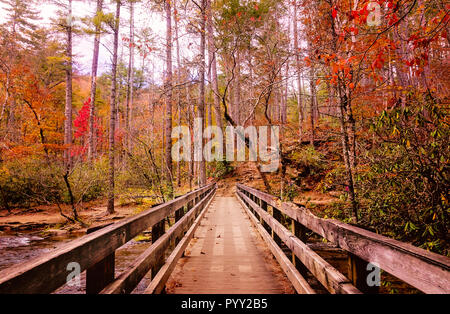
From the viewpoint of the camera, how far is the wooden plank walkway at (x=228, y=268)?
3.37 meters

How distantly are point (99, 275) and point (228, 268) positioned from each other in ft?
9.16

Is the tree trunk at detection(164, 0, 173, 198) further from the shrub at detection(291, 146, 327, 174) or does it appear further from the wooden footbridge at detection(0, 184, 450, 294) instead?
the wooden footbridge at detection(0, 184, 450, 294)

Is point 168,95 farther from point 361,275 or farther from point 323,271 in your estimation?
point 361,275

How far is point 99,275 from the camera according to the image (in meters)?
1.75

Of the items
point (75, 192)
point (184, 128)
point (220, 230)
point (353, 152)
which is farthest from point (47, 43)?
point (353, 152)

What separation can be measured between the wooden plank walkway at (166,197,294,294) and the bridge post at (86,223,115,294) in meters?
1.62

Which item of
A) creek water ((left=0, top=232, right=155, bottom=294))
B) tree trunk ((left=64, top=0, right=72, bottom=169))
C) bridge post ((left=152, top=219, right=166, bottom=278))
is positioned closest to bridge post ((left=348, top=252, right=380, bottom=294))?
bridge post ((left=152, top=219, right=166, bottom=278))

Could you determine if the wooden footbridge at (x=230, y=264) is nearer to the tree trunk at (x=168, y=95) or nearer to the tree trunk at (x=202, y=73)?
the tree trunk at (x=168, y=95)

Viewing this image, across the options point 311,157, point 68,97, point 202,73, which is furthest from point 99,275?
point 68,97

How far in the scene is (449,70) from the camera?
39.3 ft

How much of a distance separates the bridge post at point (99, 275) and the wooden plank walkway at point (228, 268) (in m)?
1.62

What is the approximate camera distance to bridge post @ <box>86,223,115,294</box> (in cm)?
169
